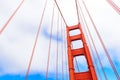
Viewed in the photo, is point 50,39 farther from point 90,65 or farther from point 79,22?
point 79,22

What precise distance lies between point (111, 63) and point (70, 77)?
1939 millimetres

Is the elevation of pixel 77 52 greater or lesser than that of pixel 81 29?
lesser

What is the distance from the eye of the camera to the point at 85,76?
702 centimetres

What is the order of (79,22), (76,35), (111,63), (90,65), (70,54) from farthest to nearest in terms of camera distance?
(79,22), (76,35), (70,54), (90,65), (111,63)

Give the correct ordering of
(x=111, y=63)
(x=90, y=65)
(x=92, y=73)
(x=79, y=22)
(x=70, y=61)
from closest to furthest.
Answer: (x=111, y=63) → (x=92, y=73) → (x=90, y=65) → (x=70, y=61) → (x=79, y=22)

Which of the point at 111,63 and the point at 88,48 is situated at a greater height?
the point at 88,48

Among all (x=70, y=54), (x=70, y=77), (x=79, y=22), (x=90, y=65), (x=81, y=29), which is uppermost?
(x=79, y=22)

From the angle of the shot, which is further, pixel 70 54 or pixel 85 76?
pixel 70 54

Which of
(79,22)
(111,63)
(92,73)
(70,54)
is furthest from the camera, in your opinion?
(79,22)

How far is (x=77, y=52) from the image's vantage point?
8.63m

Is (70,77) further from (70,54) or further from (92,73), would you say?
(70,54)

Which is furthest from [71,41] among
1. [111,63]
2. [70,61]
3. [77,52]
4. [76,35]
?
[111,63]

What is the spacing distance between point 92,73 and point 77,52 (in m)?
2.06

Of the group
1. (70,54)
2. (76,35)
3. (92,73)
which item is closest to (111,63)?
(92,73)
